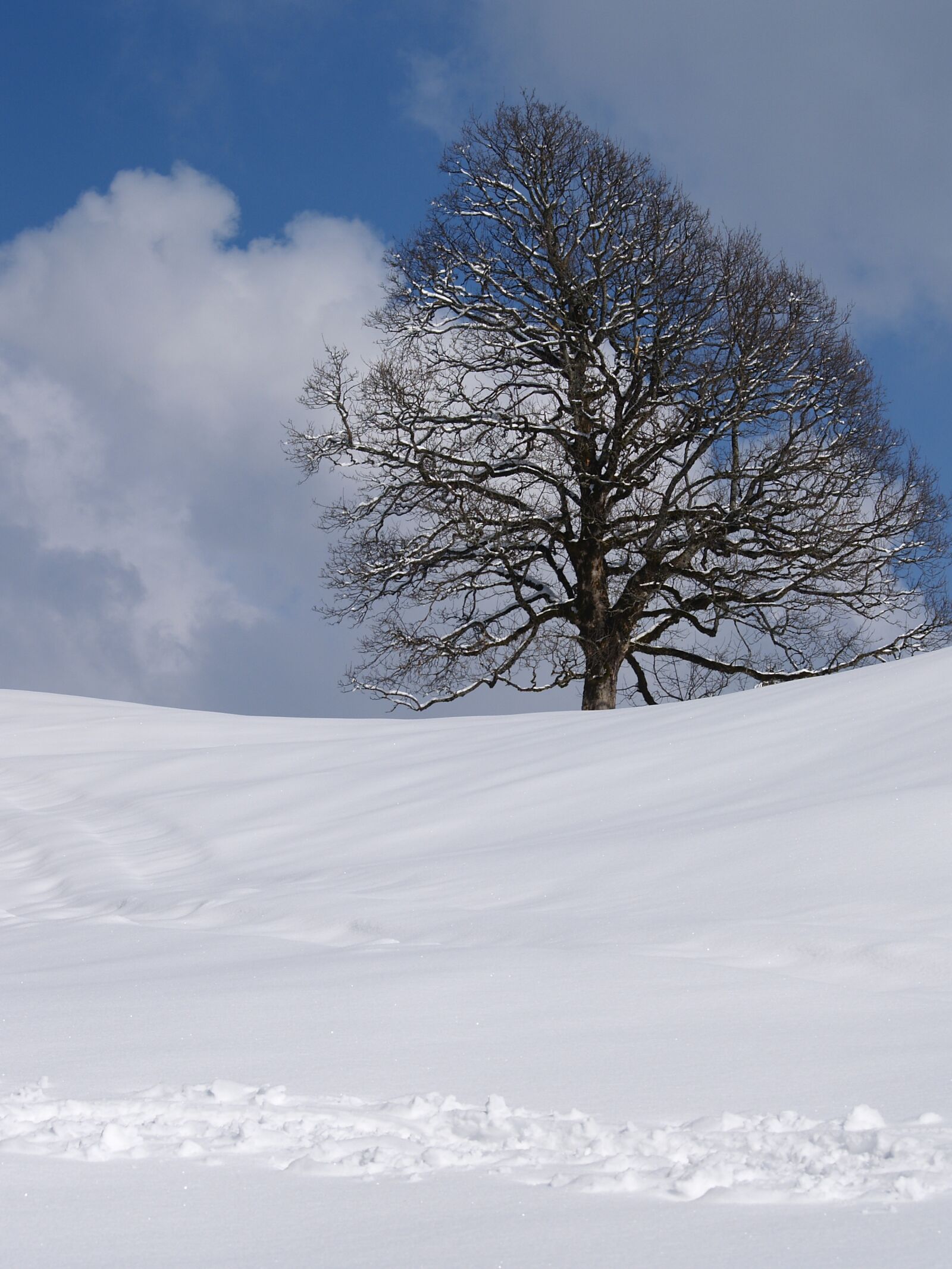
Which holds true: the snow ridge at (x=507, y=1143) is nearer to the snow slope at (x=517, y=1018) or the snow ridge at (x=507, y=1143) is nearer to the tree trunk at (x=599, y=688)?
the snow slope at (x=517, y=1018)

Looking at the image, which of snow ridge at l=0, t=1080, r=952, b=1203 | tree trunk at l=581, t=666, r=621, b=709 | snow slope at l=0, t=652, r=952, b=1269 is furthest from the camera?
tree trunk at l=581, t=666, r=621, b=709

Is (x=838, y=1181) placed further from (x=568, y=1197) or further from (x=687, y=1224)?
(x=568, y=1197)

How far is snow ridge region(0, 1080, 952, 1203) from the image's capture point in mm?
1669

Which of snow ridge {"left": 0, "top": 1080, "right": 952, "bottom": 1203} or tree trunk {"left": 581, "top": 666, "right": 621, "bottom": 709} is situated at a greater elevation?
tree trunk {"left": 581, "top": 666, "right": 621, "bottom": 709}

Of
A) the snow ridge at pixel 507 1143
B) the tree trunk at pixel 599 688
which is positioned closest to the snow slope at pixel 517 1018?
the snow ridge at pixel 507 1143

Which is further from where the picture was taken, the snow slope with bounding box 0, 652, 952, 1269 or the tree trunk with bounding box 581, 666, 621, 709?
the tree trunk with bounding box 581, 666, 621, 709

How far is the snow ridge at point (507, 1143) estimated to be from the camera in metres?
1.67

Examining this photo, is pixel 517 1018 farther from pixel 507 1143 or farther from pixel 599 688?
pixel 599 688

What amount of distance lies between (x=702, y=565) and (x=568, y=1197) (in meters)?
12.7

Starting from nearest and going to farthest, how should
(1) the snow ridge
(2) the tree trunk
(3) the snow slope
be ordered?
(3) the snow slope
(1) the snow ridge
(2) the tree trunk

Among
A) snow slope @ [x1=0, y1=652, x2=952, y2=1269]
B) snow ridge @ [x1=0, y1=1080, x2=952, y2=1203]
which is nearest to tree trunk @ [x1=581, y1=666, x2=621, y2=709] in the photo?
snow slope @ [x1=0, y1=652, x2=952, y2=1269]

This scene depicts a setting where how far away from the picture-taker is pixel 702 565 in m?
14.0

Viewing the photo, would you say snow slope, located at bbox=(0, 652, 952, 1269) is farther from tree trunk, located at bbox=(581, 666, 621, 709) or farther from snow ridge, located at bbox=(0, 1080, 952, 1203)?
tree trunk, located at bbox=(581, 666, 621, 709)

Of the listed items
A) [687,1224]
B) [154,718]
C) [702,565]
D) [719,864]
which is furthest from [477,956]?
[702,565]
